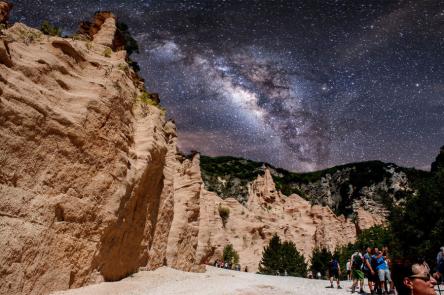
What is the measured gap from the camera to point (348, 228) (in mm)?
72312

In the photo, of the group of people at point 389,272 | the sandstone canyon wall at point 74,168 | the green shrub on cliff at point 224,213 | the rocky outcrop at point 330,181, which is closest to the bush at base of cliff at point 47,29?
the sandstone canyon wall at point 74,168

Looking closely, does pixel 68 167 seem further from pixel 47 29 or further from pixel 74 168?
pixel 47 29

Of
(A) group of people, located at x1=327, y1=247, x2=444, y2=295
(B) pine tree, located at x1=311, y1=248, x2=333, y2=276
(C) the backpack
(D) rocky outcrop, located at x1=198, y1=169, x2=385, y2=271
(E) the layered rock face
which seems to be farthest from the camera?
(D) rocky outcrop, located at x1=198, y1=169, x2=385, y2=271

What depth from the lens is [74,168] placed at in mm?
10539

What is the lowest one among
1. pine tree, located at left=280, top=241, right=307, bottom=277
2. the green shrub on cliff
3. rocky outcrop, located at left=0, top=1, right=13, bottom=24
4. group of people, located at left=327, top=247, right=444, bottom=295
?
group of people, located at left=327, top=247, right=444, bottom=295

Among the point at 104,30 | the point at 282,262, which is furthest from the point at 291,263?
the point at 104,30

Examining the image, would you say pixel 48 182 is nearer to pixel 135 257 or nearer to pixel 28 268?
pixel 28 268

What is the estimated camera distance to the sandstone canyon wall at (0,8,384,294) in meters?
8.62

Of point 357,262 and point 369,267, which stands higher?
point 357,262

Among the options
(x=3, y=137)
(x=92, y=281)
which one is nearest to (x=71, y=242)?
Result: (x=92, y=281)

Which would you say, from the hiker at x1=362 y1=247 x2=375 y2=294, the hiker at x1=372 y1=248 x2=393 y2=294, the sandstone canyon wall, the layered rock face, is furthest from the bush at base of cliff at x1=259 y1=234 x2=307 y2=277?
the layered rock face

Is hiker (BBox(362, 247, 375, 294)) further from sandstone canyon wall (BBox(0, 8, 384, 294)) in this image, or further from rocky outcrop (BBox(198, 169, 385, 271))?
rocky outcrop (BBox(198, 169, 385, 271))

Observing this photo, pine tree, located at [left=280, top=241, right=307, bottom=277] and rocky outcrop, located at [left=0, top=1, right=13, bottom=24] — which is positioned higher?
rocky outcrop, located at [left=0, top=1, right=13, bottom=24]

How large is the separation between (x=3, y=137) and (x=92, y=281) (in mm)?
4761
